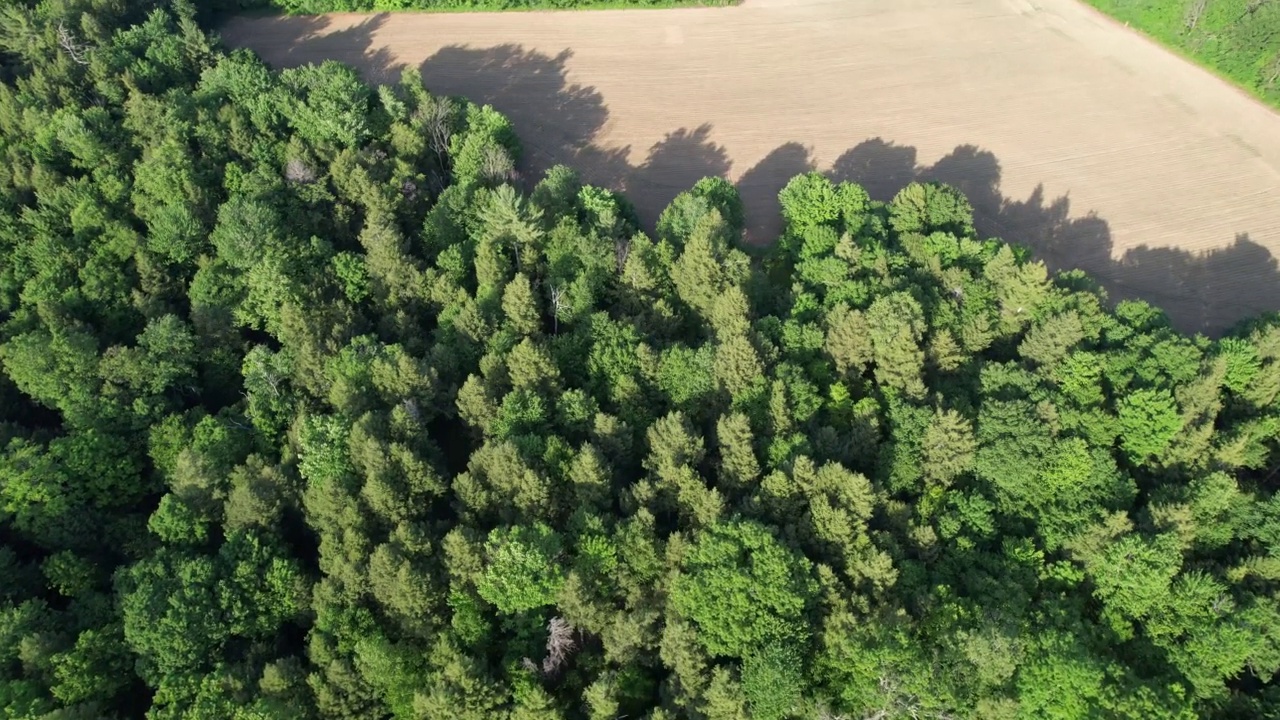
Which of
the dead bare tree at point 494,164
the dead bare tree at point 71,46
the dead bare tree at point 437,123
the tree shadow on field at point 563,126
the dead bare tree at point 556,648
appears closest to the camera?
the dead bare tree at point 556,648

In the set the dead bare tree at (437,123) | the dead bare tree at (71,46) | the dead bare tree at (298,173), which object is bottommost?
the dead bare tree at (298,173)

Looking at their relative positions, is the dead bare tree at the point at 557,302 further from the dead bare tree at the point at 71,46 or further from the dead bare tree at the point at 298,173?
the dead bare tree at the point at 71,46

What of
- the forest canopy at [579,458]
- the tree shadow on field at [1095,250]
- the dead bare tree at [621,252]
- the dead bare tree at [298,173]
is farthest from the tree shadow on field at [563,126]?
the dead bare tree at [298,173]

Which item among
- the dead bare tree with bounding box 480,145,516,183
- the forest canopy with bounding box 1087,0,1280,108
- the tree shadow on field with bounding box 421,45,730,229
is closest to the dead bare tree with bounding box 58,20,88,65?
the tree shadow on field with bounding box 421,45,730,229

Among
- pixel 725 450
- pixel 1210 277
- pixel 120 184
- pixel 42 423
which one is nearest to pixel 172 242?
pixel 120 184

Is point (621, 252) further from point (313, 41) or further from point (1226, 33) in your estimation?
point (1226, 33)


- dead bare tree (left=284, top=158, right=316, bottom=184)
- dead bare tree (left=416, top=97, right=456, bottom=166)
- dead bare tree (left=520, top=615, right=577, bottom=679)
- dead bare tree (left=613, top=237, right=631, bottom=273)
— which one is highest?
dead bare tree (left=416, top=97, right=456, bottom=166)

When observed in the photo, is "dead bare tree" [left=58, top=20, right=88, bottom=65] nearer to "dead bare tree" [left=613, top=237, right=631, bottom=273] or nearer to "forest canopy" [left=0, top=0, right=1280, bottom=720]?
"forest canopy" [left=0, top=0, right=1280, bottom=720]

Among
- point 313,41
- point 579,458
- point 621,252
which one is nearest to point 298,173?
point 621,252
